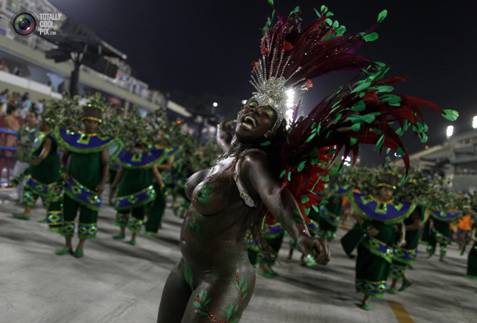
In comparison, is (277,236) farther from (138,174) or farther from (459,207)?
(459,207)

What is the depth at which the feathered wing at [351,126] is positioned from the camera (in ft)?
6.97

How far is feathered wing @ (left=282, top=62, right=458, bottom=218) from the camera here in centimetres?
212

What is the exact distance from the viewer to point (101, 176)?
6508 millimetres

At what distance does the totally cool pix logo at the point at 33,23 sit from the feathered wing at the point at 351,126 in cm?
337

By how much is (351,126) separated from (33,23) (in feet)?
12.7

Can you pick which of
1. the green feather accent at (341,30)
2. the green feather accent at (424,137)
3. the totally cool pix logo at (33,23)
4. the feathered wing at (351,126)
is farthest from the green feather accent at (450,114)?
the totally cool pix logo at (33,23)

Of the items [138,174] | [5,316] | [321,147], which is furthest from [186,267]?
[138,174]

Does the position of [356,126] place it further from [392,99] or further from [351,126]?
[392,99]

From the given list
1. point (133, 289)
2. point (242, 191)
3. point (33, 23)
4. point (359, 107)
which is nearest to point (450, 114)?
point (359, 107)

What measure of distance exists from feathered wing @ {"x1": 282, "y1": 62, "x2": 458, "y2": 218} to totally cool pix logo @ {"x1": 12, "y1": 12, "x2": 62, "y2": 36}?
337 cm

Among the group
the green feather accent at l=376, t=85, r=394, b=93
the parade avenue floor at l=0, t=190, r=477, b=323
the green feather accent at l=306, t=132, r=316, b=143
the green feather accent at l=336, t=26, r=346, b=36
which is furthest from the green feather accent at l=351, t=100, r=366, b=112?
the parade avenue floor at l=0, t=190, r=477, b=323

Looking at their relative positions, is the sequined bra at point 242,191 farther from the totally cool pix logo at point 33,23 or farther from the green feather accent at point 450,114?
the totally cool pix logo at point 33,23

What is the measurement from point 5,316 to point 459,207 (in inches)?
553

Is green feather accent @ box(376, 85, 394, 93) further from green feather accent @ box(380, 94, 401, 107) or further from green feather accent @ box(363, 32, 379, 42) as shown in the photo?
green feather accent @ box(363, 32, 379, 42)
